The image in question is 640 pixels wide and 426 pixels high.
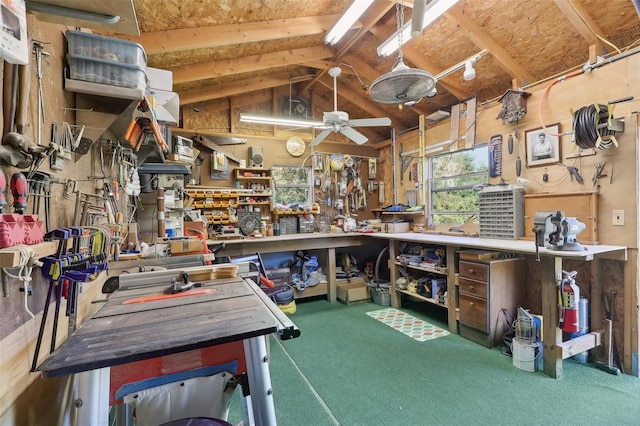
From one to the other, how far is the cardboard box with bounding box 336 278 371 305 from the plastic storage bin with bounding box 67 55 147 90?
364cm

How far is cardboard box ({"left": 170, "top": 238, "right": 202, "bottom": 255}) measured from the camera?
7.73 ft

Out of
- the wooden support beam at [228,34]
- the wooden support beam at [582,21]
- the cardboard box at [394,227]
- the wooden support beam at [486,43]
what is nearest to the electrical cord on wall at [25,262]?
the wooden support beam at [228,34]

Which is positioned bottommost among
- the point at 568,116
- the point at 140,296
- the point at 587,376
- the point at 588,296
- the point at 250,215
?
the point at 587,376

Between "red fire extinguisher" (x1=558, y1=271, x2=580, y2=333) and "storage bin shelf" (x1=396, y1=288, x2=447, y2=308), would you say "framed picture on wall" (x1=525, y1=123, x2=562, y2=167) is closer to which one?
"red fire extinguisher" (x1=558, y1=271, x2=580, y2=333)

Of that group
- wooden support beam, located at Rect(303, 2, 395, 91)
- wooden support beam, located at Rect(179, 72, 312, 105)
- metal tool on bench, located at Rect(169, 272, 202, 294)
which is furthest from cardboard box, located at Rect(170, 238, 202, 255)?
wooden support beam, located at Rect(303, 2, 395, 91)

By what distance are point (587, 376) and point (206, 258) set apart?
320 centimetres

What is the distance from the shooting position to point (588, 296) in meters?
2.79

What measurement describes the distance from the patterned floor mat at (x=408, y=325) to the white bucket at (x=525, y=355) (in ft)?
2.56

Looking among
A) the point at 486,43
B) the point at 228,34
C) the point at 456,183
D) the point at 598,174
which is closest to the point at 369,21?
the point at 486,43

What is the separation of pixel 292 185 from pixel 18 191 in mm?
4298

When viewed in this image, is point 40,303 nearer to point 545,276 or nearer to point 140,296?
point 140,296

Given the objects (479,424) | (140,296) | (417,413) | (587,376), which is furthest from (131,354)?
(587,376)

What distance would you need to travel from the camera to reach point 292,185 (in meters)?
5.23

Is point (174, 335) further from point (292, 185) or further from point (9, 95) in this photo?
point (292, 185)
